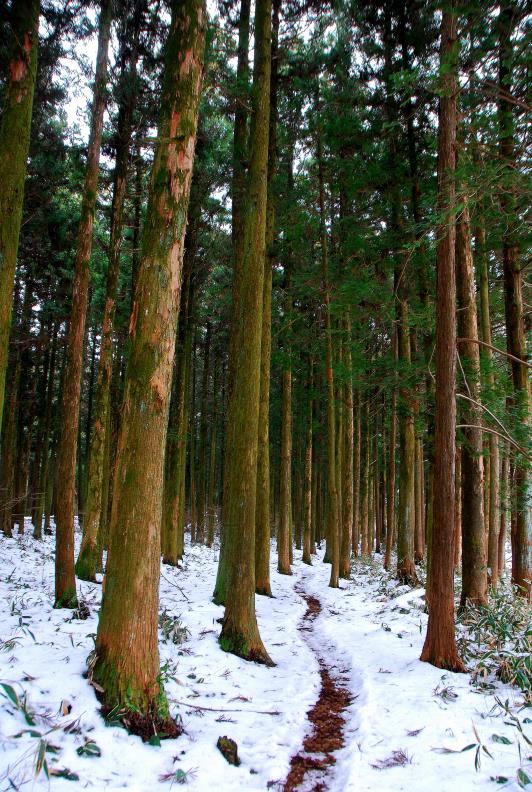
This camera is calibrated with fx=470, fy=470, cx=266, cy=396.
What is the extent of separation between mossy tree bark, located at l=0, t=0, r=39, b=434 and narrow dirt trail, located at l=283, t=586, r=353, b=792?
4.17 m

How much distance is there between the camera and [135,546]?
4.06m

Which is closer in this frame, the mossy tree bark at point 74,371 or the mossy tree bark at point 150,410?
the mossy tree bark at point 150,410

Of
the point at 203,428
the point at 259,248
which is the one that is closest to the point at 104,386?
the point at 259,248

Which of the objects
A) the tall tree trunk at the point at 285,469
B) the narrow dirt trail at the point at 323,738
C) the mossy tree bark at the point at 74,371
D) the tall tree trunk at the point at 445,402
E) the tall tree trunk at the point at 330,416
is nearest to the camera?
the narrow dirt trail at the point at 323,738

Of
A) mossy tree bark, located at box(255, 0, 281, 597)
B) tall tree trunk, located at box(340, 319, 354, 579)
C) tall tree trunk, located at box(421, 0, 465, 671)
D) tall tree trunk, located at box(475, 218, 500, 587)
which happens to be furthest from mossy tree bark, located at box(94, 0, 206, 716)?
tall tree trunk, located at box(340, 319, 354, 579)

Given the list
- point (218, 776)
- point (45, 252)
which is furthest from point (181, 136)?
point (45, 252)

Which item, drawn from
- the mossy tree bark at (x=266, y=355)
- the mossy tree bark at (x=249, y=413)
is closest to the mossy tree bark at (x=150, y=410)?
the mossy tree bark at (x=249, y=413)

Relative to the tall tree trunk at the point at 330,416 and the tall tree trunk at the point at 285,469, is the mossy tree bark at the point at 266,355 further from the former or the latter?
the tall tree trunk at the point at 285,469

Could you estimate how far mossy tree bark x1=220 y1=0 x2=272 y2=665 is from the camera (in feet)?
21.0

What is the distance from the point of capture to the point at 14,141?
5.13 meters

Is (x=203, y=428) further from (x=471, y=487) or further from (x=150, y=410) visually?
(x=150, y=410)

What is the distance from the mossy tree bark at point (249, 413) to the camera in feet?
21.0

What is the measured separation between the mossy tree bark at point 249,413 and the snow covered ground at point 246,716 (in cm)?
46

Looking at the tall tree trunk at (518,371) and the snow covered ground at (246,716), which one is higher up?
the tall tree trunk at (518,371)
